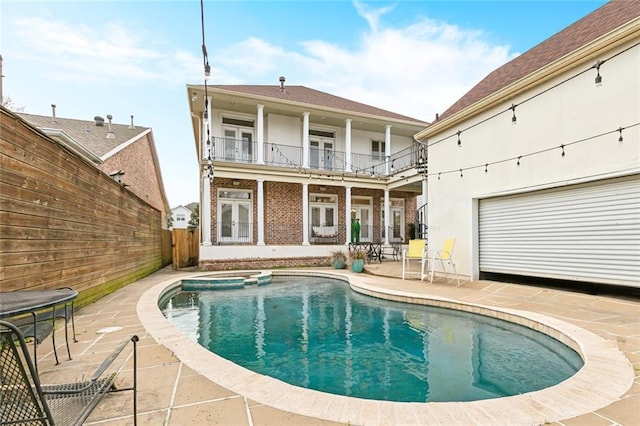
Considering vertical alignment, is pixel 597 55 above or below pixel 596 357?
above

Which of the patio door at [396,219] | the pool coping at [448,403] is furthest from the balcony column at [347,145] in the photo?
the pool coping at [448,403]

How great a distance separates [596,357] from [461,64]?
37.5 feet

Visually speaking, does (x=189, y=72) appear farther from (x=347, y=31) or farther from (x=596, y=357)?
(x=596, y=357)

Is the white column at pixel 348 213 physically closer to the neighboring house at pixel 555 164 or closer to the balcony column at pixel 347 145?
the balcony column at pixel 347 145

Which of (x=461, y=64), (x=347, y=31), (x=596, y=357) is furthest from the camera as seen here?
(x=461, y=64)

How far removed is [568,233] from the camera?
5.61 meters

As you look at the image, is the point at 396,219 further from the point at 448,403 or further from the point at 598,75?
the point at 448,403

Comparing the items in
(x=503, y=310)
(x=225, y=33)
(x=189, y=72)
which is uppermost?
(x=225, y=33)

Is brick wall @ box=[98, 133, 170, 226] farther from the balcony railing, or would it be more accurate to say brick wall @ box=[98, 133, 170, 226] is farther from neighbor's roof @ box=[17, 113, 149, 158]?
the balcony railing

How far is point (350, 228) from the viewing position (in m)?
13.2

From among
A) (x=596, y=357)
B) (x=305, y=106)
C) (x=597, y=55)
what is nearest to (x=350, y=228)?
(x=305, y=106)

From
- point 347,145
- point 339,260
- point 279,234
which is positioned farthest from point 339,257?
point 347,145

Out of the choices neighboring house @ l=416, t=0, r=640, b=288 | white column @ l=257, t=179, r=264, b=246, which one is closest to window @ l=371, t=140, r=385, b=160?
white column @ l=257, t=179, r=264, b=246

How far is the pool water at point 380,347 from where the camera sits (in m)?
2.81
